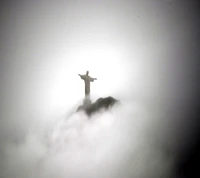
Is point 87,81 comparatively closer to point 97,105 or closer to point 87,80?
point 87,80

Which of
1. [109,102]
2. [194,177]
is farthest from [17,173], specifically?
[194,177]

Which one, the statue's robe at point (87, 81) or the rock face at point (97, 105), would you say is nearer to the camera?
the statue's robe at point (87, 81)

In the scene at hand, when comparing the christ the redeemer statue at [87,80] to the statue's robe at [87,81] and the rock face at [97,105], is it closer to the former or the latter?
the statue's robe at [87,81]

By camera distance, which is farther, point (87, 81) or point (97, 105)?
point (97, 105)

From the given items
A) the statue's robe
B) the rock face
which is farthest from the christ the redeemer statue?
the rock face

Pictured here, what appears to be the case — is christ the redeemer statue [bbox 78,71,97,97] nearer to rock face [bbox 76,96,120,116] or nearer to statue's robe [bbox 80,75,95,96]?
statue's robe [bbox 80,75,95,96]

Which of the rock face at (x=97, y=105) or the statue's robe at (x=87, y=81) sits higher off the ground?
the statue's robe at (x=87, y=81)

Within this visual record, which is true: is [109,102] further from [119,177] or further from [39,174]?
[39,174]

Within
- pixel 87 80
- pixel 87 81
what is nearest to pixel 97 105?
pixel 87 81

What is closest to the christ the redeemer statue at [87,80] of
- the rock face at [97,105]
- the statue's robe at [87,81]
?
the statue's robe at [87,81]
